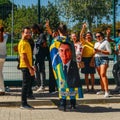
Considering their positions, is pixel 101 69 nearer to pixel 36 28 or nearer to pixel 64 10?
pixel 36 28

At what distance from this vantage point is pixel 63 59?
10.7m

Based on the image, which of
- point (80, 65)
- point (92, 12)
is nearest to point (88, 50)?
point (80, 65)

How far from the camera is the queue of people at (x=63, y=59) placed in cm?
1073

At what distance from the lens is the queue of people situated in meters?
10.7

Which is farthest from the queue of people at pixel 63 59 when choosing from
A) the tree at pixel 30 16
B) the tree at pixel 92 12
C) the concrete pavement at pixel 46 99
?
the tree at pixel 92 12

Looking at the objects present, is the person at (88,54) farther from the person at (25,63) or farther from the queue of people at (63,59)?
the person at (25,63)

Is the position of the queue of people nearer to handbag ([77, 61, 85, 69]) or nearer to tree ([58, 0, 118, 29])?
handbag ([77, 61, 85, 69])

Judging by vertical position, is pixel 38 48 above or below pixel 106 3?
below

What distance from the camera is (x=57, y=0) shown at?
48.5 ft

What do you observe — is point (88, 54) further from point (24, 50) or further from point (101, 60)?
point (24, 50)

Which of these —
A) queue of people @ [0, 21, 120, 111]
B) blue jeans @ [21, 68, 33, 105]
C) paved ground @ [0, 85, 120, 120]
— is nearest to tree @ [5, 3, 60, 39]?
queue of people @ [0, 21, 120, 111]

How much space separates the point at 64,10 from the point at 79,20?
582 mm

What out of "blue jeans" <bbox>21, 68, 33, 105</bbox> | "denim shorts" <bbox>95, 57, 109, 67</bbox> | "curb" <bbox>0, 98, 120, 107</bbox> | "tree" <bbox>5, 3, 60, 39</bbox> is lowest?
"curb" <bbox>0, 98, 120, 107</bbox>

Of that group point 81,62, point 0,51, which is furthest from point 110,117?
point 0,51
